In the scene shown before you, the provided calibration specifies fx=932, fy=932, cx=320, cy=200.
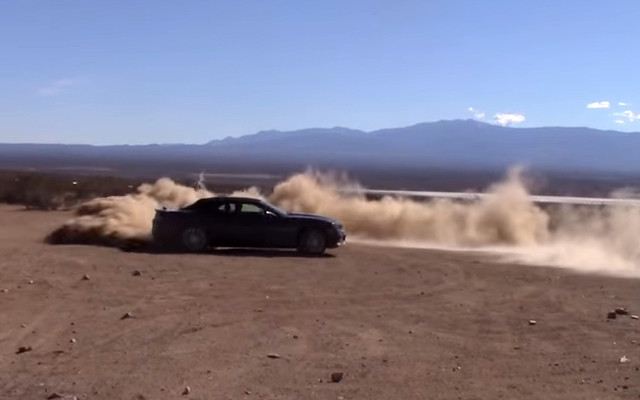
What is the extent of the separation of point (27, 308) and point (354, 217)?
1970cm

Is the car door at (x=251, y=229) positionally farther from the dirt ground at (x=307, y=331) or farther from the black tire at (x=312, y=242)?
the dirt ground at (x=307, y=331)

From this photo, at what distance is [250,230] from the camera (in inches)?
957

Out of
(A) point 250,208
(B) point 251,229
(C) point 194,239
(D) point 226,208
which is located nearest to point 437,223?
(A) point 250,208

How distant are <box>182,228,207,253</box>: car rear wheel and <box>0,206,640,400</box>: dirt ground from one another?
237 cm

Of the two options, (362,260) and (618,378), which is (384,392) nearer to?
A: (618,378)

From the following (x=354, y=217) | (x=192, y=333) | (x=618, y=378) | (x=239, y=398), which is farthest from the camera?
(x=354, y=217)

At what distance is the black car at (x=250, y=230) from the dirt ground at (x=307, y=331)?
95.2 inches

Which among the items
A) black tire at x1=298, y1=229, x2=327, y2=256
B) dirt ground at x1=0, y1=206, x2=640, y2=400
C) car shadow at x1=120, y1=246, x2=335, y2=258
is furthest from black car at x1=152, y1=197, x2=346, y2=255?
dirt ground at x1=0, y1=206, x2=640, y2=400

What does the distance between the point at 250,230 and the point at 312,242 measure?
1.65 metres

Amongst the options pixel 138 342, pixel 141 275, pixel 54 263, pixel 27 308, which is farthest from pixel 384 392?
pixel 54 263

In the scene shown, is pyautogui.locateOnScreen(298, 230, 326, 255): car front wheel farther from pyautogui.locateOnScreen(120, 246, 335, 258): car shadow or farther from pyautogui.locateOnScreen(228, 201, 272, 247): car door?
pyautogui.locateOnScreen(228, 201, 272, 247): car door

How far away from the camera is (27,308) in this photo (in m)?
14.8

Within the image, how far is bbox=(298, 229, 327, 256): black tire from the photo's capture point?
24.3m

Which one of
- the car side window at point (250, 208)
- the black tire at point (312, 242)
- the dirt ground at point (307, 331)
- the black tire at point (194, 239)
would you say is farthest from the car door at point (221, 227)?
the dirt ground at point (307, 331)
